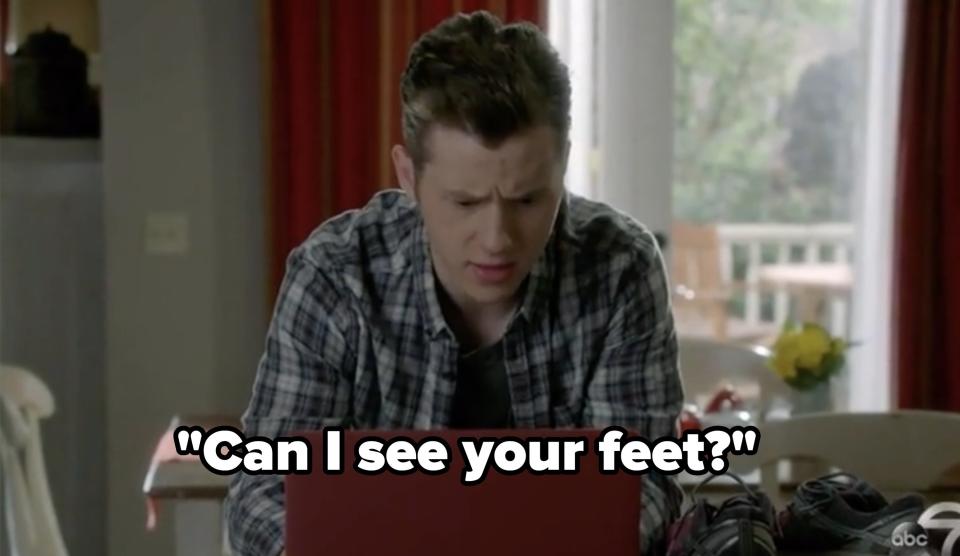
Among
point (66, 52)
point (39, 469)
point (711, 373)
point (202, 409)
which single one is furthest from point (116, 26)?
point (711, 373)

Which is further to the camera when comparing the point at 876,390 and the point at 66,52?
the point at 876,390

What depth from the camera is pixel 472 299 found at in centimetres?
128

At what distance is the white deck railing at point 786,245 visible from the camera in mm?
3049

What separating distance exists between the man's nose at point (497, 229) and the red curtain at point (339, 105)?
1.51 metres

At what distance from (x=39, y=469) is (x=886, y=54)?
78.3 inches

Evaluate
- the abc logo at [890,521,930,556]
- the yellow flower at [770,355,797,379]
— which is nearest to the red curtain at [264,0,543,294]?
the yellow flower at [770,355,797,379]

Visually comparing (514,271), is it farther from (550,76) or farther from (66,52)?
(66,52)

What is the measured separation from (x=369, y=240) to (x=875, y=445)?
0.89 meters

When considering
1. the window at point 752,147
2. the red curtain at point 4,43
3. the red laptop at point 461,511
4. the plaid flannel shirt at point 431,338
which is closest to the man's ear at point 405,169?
the plaid flannel shirt at point 431,338

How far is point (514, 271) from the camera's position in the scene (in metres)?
1.17

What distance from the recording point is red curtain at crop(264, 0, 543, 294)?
102 inches

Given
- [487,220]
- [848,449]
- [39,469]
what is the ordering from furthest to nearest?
[39,469], [848,449], [487,220]

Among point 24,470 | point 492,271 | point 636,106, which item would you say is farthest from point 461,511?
point 636,106

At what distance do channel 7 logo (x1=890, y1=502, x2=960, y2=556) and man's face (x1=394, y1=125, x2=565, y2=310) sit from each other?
1.32 ft
